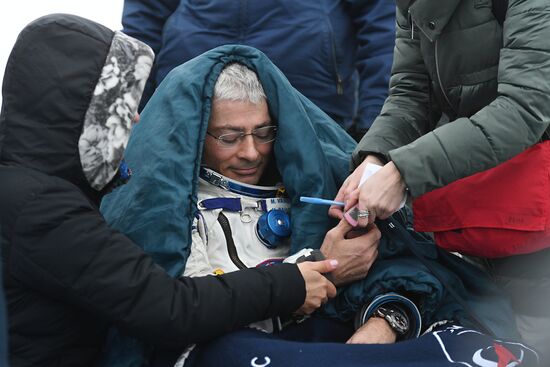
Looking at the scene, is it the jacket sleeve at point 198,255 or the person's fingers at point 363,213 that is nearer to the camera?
the person's fingers at point 363,213

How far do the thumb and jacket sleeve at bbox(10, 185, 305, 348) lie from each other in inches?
7.9

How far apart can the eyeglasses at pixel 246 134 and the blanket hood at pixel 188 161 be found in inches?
1.7

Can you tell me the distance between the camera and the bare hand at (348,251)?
240cm

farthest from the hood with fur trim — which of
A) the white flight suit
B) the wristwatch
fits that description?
the wristwatch

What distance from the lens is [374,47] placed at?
10.5 ft

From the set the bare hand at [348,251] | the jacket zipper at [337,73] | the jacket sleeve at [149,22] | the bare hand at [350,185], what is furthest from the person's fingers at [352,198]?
the jacket sleeve at [149,22]

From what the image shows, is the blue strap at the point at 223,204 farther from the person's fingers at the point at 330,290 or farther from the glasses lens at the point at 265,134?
the person's fingers at the point at 330,290

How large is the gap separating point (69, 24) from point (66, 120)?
24 cm

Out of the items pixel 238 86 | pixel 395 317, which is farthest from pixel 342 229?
pixel 238 86

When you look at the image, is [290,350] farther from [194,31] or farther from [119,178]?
[194,31]

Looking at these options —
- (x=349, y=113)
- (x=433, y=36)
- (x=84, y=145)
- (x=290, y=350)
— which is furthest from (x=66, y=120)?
(x=349, y=113)

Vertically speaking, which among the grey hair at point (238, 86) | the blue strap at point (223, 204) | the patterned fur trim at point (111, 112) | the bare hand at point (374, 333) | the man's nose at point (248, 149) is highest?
the patterned fur trim at point (111, 112)

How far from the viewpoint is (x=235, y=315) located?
2.08 metres

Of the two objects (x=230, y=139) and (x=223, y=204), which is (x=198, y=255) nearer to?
(x=223, y=204)
